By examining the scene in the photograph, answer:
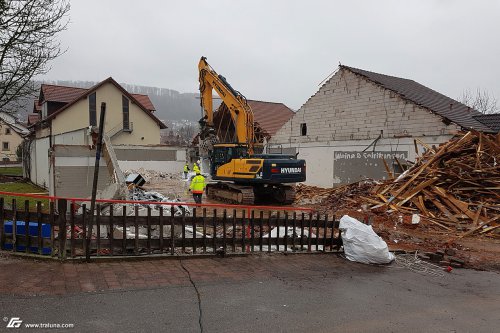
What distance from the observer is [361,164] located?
63.8ft

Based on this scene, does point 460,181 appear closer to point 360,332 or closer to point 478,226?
point 478,226

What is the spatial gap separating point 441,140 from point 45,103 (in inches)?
1434

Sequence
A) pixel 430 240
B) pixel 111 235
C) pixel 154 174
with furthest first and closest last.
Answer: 1. pixel 154 174
2. pixel 430 240
3. pixel 111 235

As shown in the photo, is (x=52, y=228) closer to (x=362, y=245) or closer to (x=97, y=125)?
(x=362, y=245)

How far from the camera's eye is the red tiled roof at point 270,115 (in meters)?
31.1

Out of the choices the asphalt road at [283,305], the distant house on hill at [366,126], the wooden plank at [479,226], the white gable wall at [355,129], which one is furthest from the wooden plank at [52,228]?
the white gable wall at [355,129]

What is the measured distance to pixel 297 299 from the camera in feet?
16.7

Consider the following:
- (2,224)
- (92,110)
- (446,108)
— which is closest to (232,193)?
(2,224)

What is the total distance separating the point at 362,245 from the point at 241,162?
891 cm

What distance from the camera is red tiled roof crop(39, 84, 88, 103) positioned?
1481 inches

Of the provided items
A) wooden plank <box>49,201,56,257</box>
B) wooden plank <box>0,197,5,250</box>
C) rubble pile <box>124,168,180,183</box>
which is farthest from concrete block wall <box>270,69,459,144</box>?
wooden plank <box>0,197,5,250</box>

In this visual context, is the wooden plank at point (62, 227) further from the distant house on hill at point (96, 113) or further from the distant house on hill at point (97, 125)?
the distant house on hill at point (96, 113)

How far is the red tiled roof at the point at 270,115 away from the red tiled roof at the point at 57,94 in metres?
18.9

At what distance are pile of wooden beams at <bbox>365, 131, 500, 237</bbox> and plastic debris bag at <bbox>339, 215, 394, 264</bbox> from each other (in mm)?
5430
